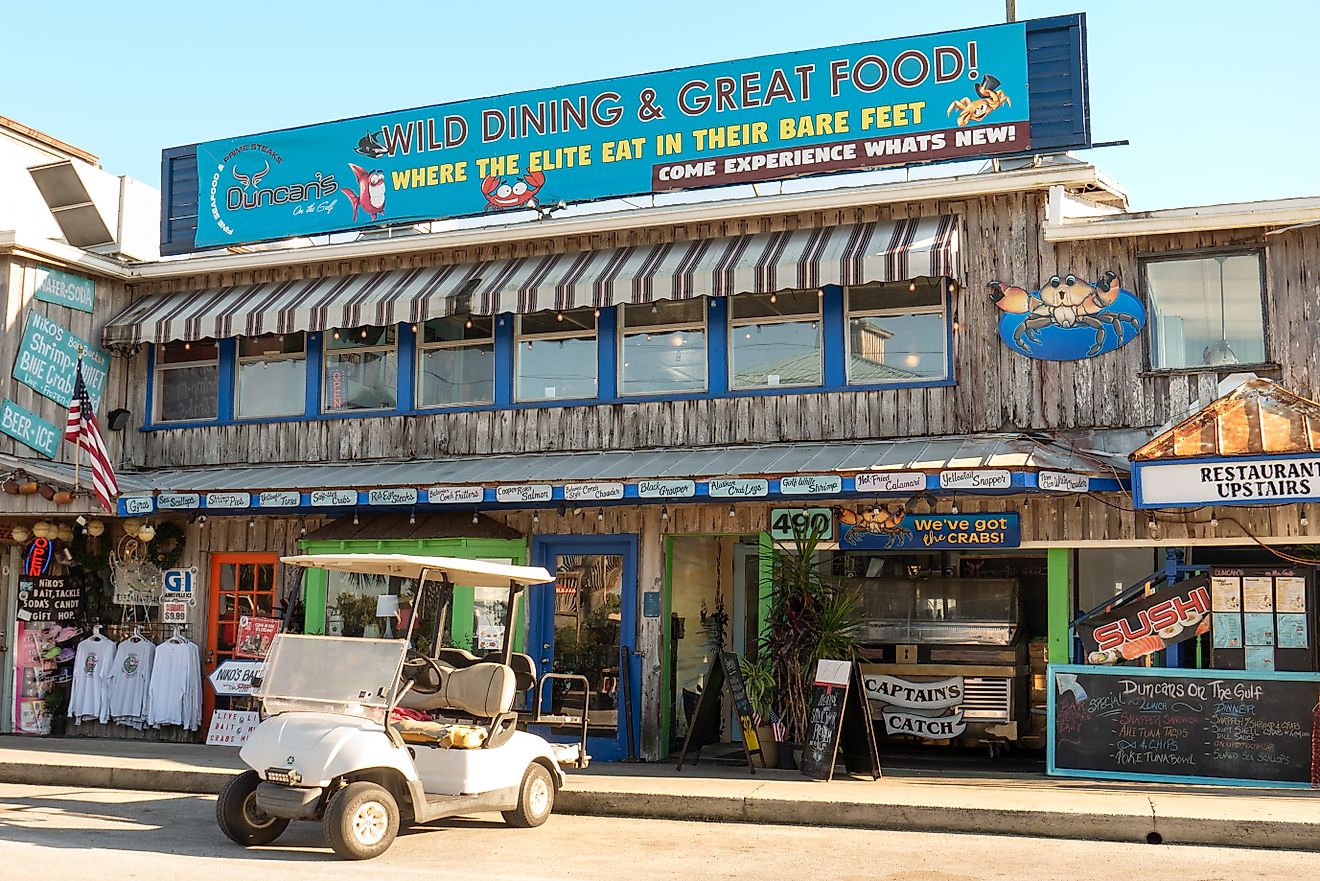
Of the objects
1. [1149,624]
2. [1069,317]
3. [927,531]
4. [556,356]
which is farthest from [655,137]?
[1149,624]

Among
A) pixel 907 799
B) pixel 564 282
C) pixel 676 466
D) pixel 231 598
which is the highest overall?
pixel 564 282

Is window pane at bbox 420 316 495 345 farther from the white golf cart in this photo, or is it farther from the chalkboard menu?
the chalkboard menu

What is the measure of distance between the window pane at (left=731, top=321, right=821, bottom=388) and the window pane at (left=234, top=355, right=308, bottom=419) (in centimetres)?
545

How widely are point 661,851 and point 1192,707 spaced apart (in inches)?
209

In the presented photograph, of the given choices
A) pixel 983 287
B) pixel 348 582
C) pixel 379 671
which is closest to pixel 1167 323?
pixel 983 287

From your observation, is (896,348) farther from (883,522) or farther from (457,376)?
(457,376)

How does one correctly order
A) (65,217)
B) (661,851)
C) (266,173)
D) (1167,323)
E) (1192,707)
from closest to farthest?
(661,851) → (1192,707) → (1167,323) → (266,173) → (65,217)

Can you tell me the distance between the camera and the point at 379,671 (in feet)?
31.7

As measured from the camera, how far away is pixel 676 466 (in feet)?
44.8

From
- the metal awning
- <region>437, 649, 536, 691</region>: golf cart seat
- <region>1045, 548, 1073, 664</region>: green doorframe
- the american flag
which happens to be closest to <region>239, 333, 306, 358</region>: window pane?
the metal awning

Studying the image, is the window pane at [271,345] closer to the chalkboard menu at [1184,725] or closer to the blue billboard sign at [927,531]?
the blue billboard sign at [927,531]

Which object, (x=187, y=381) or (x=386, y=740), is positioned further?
(x=187, y=381)

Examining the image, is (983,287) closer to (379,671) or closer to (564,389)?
(564,389)

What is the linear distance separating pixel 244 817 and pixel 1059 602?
299 inches
